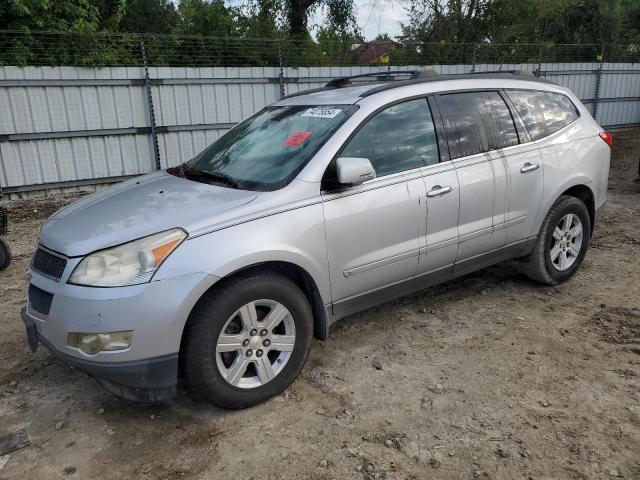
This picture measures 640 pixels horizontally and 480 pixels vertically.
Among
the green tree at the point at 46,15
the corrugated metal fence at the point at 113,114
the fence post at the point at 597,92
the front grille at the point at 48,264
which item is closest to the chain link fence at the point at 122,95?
the corrugated metal fence at the point at 113,114

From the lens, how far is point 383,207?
3.42 meters

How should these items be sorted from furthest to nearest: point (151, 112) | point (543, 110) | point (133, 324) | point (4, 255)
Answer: point (151, 112)
point (4, 255)
point (543, 110)
point (133, 324)

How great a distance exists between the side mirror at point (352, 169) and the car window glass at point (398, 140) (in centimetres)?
19

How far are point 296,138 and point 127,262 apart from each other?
140 centimetres

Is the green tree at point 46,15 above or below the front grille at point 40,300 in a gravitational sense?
above

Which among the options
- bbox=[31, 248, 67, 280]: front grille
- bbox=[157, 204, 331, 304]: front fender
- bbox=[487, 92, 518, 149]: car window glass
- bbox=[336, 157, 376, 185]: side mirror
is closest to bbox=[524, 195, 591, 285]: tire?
bbox=[487, 92, 518, 149]: car window glass

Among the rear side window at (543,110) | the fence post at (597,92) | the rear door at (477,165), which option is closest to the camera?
the rear door at (477,165)

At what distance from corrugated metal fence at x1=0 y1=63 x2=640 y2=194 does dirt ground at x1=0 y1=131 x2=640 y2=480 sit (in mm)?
5178

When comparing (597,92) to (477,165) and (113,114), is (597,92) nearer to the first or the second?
(113,114)

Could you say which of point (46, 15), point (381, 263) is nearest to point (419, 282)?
point (381, 263)

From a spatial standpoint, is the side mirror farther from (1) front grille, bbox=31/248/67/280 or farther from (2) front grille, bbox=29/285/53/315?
(2) front grille, bbox=29/285/53/315

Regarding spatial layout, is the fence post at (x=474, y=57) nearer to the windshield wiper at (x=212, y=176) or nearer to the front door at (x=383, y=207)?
the front door at (x=383, y=207)

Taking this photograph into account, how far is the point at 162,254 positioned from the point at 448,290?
2.86 meters

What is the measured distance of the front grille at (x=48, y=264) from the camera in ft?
9.23
